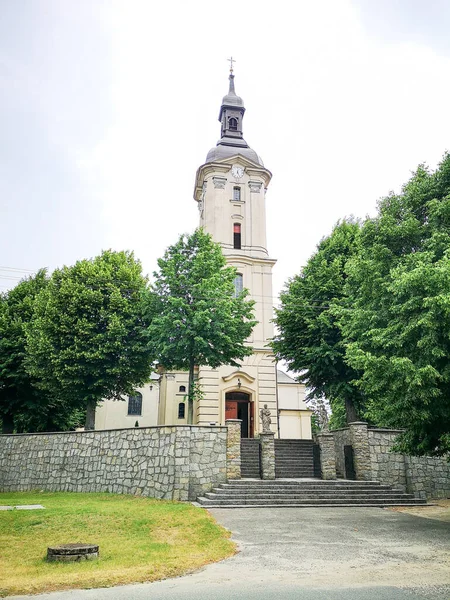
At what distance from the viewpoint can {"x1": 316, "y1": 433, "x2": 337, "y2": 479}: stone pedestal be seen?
18.9 m

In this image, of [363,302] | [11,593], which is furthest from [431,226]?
[11,593]

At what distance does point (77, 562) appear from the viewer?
785 centimetres

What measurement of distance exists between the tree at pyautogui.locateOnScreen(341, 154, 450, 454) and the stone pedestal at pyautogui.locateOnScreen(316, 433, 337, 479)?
629 centimetres

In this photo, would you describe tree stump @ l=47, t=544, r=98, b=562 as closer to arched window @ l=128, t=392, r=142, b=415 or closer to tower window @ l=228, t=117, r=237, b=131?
arched window @ l=128, t=392, r=142, b=415

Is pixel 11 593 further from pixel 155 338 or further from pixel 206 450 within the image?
pixel 155 338

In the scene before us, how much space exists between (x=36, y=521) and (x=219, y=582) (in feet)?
20.0

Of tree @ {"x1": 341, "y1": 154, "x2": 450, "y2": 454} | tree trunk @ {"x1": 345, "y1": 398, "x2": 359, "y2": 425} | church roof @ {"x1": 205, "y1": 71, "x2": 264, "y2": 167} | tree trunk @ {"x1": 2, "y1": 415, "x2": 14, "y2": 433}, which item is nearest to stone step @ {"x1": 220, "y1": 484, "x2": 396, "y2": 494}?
tree @ {"x1": 341, "y1": 154, "x2": 450, "y2": 454}

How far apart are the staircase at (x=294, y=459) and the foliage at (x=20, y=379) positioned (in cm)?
1256

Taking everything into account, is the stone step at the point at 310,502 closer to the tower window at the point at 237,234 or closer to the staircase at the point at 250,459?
the staircase at the point at 250,459

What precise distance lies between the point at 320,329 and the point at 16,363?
16019 mm

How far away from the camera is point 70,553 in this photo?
7926mm

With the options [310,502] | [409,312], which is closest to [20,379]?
[310,502]

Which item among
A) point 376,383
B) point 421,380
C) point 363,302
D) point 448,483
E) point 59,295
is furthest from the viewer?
point 59,295

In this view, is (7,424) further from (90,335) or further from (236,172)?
(236,172)
